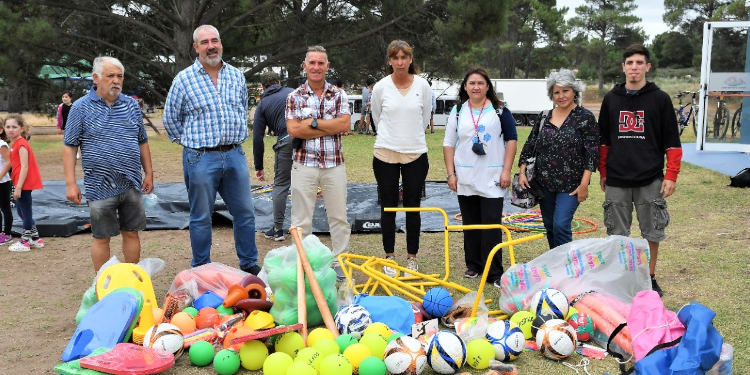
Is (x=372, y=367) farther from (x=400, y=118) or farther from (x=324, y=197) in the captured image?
(x=400, y=118)

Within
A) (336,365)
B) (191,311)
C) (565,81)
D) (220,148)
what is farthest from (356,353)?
(565,81)

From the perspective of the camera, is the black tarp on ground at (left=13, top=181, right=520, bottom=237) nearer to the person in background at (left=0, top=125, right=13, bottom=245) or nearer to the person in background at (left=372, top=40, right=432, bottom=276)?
the person in background at (left=0, top=125, right=13, bottom=245)

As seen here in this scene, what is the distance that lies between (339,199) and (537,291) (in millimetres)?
1586

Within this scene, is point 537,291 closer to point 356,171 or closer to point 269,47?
point 356,171

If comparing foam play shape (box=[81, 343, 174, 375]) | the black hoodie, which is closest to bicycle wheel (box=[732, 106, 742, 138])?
the black hoodie

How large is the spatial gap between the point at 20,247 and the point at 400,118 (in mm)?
3799

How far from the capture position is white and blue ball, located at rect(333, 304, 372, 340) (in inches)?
141

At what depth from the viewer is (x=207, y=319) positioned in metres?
3.79

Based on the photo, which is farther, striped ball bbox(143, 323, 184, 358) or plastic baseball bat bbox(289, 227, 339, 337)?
plastic baseball bat bbox(289, 227, 339, 337)

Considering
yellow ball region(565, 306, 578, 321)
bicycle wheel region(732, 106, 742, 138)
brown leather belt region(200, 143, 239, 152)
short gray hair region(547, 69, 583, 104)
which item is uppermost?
short gray hair region(547, 69, 583, 104)

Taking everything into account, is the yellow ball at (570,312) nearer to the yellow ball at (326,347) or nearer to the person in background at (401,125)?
the yellow ball at (326,347)

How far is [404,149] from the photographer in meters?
4.80

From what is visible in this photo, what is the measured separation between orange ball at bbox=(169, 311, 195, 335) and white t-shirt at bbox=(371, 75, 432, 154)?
187 centimetres

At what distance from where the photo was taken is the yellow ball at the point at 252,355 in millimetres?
3311
